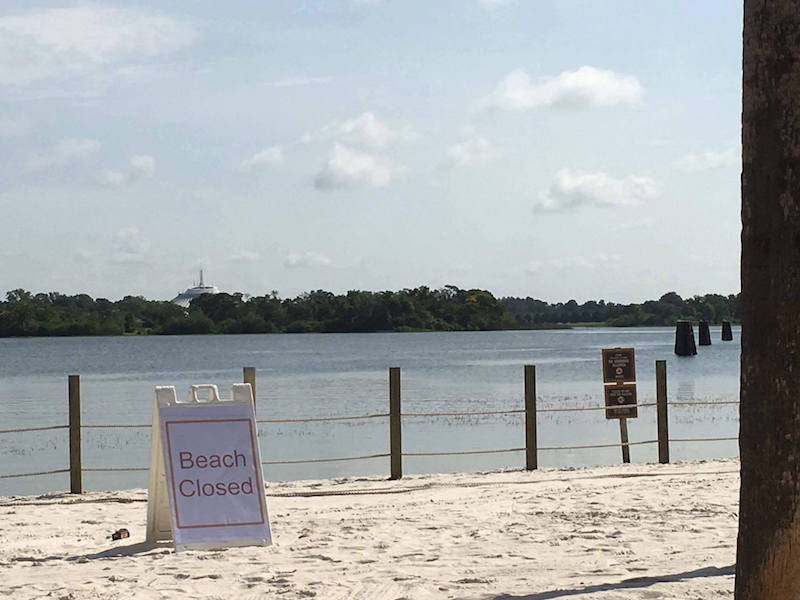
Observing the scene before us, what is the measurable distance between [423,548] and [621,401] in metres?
7.66

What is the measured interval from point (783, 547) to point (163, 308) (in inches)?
4639

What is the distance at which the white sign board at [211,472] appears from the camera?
8242 millimetres

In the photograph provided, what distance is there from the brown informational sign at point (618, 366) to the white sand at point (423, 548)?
11.0 feet

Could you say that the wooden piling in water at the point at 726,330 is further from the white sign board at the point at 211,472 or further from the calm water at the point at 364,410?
the white sign board at the point at 211,472

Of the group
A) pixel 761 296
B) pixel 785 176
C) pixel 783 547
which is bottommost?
pixel 783 547

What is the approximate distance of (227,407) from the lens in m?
8.57

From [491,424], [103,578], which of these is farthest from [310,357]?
[103,578]

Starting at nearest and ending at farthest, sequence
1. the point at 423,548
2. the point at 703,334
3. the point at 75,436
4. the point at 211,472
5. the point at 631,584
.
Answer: the point at 631,584 < the point at 423,548 < the point at 211,472 < the point at 75,436 < the point at 703,334

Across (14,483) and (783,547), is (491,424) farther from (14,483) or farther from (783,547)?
(783,547)

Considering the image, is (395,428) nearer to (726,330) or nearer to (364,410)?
(364,410)

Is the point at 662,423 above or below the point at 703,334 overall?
below

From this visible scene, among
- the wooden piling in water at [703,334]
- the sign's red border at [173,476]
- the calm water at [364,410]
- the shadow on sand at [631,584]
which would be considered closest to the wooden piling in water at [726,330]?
the wooden piling in water at [703,334]

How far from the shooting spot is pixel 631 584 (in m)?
6.71

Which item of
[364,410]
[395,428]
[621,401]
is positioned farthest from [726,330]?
[395,428]
